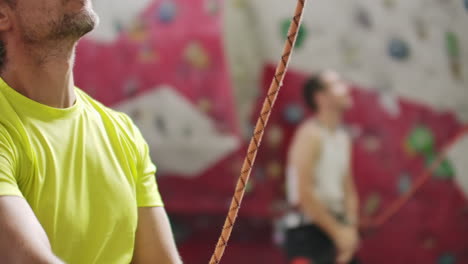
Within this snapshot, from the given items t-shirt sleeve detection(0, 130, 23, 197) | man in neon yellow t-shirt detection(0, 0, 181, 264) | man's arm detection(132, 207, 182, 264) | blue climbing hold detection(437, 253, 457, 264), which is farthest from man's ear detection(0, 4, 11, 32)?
blue climbing hold detection(437, 253, 457, 264)

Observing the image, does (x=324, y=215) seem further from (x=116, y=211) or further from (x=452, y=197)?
(x=116, y=211)

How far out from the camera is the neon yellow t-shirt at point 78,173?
1399 mm

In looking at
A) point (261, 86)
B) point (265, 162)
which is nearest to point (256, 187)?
point (265, 162)

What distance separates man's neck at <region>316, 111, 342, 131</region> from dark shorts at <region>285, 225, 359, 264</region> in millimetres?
403

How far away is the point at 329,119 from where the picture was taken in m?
3.97

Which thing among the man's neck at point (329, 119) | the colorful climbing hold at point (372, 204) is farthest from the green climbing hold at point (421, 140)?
the man's neck at point (329, 119)

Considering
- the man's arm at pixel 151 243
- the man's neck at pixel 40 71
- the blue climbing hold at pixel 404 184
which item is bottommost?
the blue climbing hold at pixel 404 184

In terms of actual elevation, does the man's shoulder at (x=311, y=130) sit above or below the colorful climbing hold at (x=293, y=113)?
above

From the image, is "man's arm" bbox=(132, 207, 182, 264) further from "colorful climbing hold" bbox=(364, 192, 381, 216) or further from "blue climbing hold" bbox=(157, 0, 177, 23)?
"colorful climbing hold" bbox=(364, 192, 381, 216)

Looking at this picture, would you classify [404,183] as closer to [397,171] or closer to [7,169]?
[397,171]

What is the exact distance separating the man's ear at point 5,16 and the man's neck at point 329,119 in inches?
98.8

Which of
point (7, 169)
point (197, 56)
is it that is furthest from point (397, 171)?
Answer: point (7, 169)

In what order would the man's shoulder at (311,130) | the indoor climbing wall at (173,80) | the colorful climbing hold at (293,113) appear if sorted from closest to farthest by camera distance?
the man's shoulder at (311,130), the indoor climbing wall at (173,80), the colorful climbing hold at (293,113)

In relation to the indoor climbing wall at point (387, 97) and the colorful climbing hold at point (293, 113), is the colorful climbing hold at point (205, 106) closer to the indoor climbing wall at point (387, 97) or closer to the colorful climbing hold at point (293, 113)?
the indoor climbing wall at point (387, 97)
